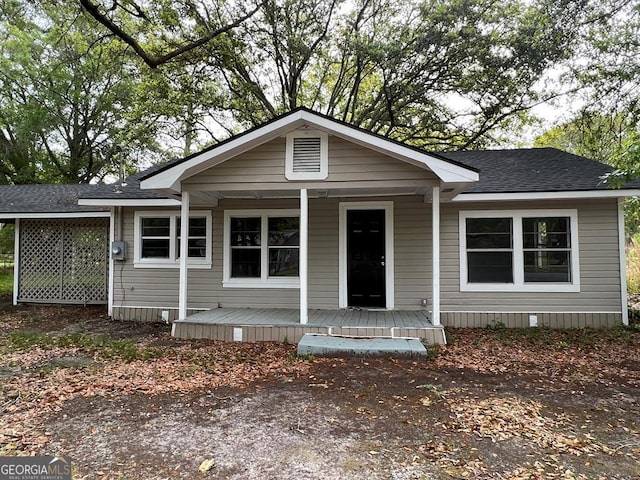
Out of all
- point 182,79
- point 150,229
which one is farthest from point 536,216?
point 182,79

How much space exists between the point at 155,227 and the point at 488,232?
6.81m

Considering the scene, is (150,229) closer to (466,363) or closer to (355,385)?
(355,385)

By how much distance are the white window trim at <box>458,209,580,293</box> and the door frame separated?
132 cm

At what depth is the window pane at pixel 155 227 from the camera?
8.11m

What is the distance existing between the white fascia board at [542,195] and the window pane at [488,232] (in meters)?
0.57

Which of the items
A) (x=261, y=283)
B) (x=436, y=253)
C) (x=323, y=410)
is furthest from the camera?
(x=261, y=283)

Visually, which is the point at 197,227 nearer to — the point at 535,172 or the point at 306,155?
the point at 306,155

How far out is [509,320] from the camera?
7.08m

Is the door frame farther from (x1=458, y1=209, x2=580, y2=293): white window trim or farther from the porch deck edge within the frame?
the porch deck edge

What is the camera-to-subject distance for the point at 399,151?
5711mm

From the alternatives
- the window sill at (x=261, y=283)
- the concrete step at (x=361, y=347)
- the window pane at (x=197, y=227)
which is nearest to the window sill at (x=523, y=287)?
the concrete step at (x=361, y=347)

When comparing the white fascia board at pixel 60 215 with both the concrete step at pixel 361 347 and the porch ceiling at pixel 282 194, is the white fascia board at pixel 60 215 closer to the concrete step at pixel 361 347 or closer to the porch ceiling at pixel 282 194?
the porch ceiling at pixel 282 194

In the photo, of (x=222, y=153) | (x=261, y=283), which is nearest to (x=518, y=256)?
(x=261, y=283)

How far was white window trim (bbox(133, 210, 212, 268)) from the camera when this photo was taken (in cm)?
787
